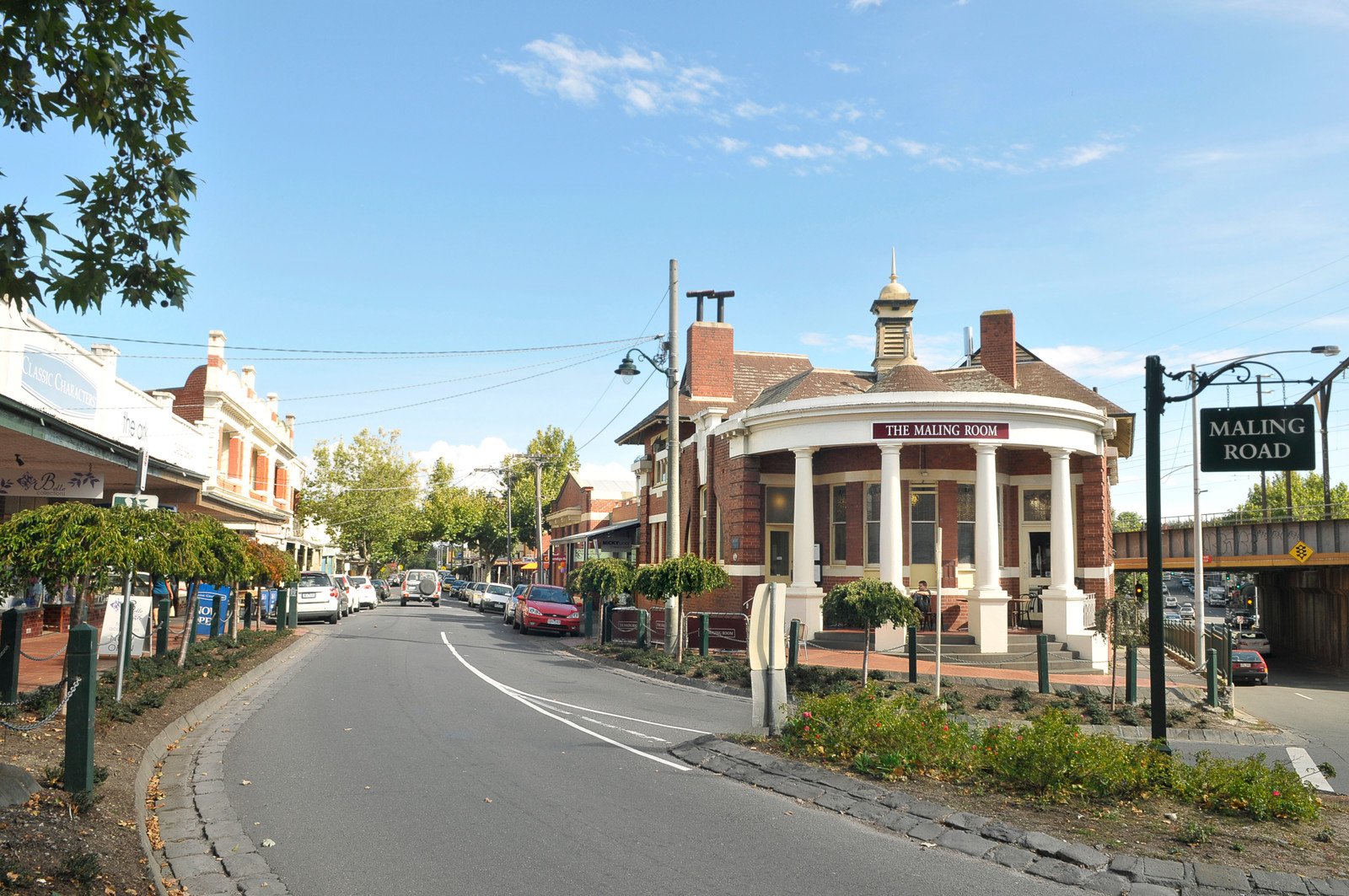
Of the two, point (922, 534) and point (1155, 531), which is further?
point (922, 534)

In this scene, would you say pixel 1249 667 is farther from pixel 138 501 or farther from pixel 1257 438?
pixel 138 501

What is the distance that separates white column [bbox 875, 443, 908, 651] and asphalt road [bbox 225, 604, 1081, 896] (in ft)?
29.8

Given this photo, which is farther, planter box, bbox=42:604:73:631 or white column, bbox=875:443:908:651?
planter box, bbox=42:604:73:631

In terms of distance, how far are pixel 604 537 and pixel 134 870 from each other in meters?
37.3

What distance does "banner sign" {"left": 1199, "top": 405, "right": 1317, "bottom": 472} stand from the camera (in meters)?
12.0

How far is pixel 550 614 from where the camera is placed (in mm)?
33938

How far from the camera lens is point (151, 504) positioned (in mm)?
15195

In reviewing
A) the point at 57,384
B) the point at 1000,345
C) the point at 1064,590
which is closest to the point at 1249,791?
the point at 1064,590

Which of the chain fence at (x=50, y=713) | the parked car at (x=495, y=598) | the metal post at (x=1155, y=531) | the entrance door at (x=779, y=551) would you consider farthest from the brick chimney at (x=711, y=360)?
the chain fence at (x=50, y=713)

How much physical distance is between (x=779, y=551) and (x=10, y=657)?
20881 mm

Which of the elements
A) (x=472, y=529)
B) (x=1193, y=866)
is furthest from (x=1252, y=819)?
(x=472, y=529)

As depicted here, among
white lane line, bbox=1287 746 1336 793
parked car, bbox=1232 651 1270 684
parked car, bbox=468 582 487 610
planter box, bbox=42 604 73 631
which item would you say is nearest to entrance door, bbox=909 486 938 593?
white lane line, bbox=1287 746 1336 793

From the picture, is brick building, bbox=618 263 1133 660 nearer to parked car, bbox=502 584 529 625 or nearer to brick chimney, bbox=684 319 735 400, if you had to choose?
brick chimney, bbox=684 319 735 400

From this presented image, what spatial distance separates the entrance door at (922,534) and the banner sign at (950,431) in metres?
2.61
